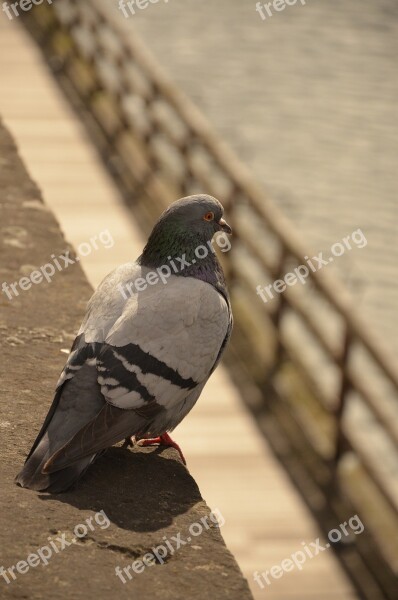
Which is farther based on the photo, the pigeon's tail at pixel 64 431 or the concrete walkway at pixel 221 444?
the concrete walkway at pixel 221 444

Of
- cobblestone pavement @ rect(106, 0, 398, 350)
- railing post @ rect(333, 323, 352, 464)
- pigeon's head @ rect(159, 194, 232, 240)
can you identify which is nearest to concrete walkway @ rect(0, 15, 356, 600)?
railing post @ rect(333, 323, 352, 464)

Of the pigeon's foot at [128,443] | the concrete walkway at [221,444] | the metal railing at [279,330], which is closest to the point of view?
the pigeon's foot at [128,443]

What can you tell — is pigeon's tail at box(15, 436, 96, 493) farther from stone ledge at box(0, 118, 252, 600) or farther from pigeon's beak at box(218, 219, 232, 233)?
pigeon's beak at box(218, 219, 232, 233)

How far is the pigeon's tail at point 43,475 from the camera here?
328 centimetres

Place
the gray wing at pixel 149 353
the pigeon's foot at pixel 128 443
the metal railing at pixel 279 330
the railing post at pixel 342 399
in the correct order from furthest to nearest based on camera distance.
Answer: the railing post at pixel 342 399
the metal railing at pixel 279 330
the pigeon's foot at pixel 128 443
the gray wing at pixel 149 353

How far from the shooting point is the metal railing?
746 cm

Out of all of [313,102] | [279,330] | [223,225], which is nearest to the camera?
[223,225]

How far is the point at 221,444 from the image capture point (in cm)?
722

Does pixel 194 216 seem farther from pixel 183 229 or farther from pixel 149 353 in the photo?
pixel 149 353

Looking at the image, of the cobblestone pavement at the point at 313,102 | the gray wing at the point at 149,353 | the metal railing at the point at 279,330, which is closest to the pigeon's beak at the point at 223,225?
the gray wing at the point at 149,353

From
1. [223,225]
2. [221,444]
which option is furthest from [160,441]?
[221,444]

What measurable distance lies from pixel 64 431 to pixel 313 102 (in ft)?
44.1

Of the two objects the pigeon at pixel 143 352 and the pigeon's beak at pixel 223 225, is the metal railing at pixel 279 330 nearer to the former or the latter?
the pigeon's beak at pixel 223 225

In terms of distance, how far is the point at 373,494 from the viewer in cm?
800
